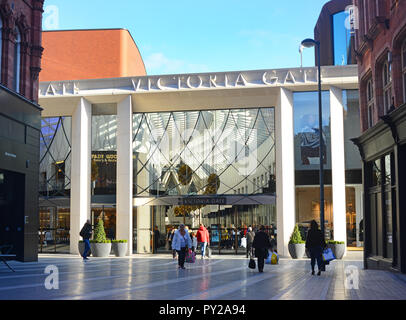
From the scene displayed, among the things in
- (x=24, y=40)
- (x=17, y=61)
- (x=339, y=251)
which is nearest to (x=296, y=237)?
(x=339, y=251)

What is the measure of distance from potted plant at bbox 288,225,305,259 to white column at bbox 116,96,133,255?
9263 mm

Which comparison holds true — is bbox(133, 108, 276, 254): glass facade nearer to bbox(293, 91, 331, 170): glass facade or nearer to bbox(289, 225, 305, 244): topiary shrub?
bbox(293, 91, 331, 170): glass facade

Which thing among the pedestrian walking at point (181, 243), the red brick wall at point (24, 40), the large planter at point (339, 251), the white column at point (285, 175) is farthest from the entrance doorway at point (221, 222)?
the red brick wall at point (24, 40)

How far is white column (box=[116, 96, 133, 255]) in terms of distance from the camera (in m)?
33.7

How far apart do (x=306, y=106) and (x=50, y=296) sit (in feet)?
80.2

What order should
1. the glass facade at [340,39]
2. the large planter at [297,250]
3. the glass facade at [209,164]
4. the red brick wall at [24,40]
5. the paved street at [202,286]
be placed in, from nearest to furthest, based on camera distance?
1. the paved street at [202,286]
2. the red brick wall at [24,40]
3. the large planter at [297,250]
4. the glass facade at [209,164]
5. the glass facade at [340,39]

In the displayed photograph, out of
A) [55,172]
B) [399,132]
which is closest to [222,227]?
[55,172]

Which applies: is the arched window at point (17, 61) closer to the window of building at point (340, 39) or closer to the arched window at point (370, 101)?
the arched window at point (370, 101)

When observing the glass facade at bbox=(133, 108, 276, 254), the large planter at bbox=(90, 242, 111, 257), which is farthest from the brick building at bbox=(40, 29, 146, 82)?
the large planter at bbox=(90, 242, 111, 257)

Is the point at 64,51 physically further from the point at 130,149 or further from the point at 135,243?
the point at 135,243

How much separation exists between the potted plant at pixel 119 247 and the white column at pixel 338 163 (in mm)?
11459

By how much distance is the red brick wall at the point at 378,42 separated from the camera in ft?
60.2
